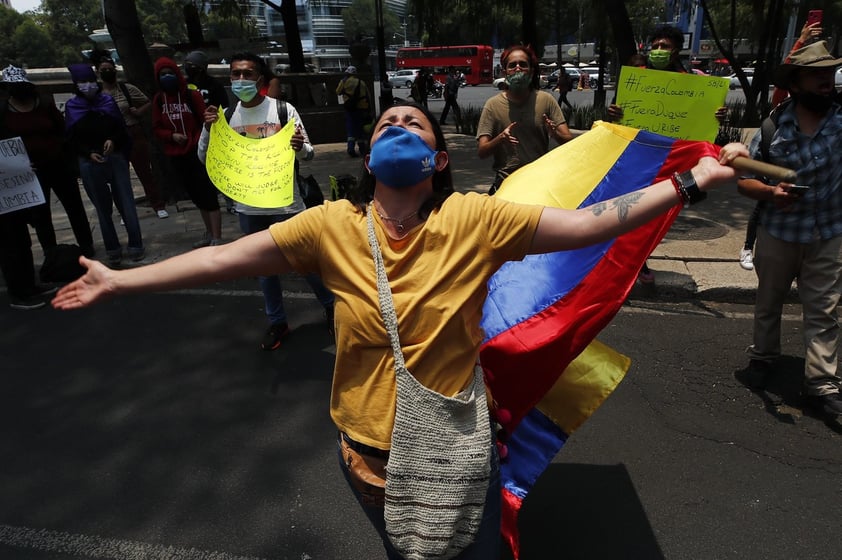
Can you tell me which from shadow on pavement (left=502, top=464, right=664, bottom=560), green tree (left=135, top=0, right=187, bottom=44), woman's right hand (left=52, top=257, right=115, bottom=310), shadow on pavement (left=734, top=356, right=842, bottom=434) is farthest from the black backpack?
Result: green tree (left=135, top=0, right=187, bottom=44)

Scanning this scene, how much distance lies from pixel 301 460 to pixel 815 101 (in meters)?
3.30

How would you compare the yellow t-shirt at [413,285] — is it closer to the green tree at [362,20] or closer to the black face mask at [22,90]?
the black face mask at [22,90]

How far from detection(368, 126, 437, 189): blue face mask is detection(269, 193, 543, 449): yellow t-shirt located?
115 millimetres

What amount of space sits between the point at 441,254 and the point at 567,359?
3.08ft

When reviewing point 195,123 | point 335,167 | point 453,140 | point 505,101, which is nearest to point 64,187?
point 195,123

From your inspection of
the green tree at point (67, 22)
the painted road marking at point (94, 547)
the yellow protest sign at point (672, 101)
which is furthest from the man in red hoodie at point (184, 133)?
the green tree at point (67, 22)

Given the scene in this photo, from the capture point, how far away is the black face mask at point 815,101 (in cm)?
312

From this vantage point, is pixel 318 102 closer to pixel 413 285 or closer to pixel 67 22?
pixel 413 285

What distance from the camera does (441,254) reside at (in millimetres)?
1591

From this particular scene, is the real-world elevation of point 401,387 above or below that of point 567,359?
above

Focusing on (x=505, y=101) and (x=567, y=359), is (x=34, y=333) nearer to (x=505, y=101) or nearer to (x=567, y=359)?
(x=505, y=101)

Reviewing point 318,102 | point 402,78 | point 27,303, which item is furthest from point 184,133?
point 402,78

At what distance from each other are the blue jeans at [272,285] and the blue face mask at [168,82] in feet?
9.99

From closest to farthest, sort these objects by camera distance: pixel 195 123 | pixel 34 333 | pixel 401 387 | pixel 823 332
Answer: pixel 401 387 → pixel 823 332 → pixel 34 333 → pixel 195 123
